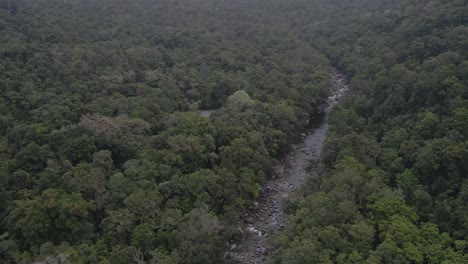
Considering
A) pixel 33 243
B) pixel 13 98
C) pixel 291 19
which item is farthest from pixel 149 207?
pixel 291 19

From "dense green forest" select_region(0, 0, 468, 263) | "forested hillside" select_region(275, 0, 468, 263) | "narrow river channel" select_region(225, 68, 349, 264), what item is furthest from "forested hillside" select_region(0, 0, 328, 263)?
"forested hillside" select_region(275, 0, 468, 263)

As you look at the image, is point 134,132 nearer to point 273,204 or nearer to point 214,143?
point 214,143

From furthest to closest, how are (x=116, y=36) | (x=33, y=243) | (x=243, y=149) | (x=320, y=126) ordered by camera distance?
(x=116, y=36) < (x=320, y=126) < (x=243, y=149) < (x=33, y=243)

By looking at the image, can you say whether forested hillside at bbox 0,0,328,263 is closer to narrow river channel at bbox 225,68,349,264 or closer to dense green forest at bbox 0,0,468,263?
dense green forest at bbox 0,0,468,263

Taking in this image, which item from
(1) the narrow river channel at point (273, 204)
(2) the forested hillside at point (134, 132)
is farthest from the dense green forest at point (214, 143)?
(1) the narrow river channel at point (273, 204)

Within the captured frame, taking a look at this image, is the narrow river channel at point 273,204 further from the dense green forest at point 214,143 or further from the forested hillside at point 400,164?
the forested hillside at point 400,164

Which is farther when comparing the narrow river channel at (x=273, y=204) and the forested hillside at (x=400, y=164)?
the narrow river channel at (x=273, y=204)

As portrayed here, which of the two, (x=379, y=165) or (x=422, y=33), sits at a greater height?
(x=422, y=33)

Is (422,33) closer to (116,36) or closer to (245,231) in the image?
(245,231)
